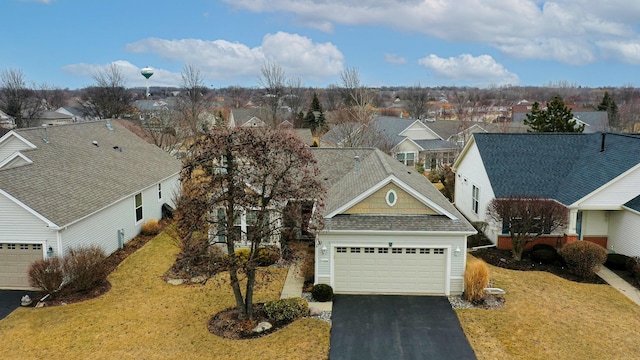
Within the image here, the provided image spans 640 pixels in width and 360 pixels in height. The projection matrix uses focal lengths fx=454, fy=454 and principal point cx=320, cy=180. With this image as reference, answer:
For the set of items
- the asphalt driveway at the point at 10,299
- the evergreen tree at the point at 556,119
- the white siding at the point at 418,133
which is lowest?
the asphalt driveway at the point at 10,299

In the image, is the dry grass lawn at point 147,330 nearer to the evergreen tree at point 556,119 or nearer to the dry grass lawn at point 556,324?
the dry grass lawn at point 556,324

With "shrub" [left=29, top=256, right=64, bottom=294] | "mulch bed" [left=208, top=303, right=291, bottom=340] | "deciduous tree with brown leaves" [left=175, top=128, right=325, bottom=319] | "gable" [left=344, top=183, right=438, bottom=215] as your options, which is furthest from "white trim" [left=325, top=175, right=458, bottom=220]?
"shrub" [left=29, top=256, right=64, bottom=294]

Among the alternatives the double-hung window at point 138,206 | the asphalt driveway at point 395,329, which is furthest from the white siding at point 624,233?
the double-hung window at point 138,206

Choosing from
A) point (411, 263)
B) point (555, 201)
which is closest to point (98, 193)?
point (411, 263)

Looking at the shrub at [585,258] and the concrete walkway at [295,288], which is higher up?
the shrub at [585,258]

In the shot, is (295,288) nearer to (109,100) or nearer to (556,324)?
(556,324)

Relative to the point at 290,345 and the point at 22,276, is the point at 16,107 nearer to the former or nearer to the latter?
the point at 22,276
